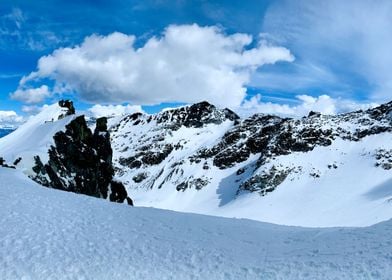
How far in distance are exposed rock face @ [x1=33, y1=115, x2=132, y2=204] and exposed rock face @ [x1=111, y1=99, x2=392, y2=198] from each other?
4626 cm

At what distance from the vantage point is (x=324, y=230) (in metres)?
15.2

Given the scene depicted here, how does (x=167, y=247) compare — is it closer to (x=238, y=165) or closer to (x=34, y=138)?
(x=34, y=138)

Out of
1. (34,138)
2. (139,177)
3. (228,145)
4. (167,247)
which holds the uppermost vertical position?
(228,145)

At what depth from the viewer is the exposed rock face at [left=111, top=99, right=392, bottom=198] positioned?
90.9m

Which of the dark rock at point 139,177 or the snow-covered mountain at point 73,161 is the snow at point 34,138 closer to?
the snow-covered mountain at point 73,161

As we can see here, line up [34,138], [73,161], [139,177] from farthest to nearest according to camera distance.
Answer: [139,177]
[34,138]
[73,161]

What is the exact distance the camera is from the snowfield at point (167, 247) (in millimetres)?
10477

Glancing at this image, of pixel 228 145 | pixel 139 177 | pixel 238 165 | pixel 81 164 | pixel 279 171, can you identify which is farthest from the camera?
pixel 139 177

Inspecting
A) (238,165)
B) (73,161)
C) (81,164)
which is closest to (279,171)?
(238,165)

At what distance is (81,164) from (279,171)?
54.9m

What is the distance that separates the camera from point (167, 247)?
1284 cm

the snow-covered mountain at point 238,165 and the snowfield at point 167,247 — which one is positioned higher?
the snow-covered mountain at point 238,165

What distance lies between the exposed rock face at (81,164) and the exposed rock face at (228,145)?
46.3m

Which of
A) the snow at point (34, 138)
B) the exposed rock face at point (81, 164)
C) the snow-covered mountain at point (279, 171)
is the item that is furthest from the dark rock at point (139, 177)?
the exposed rock face at point (81, 164)
